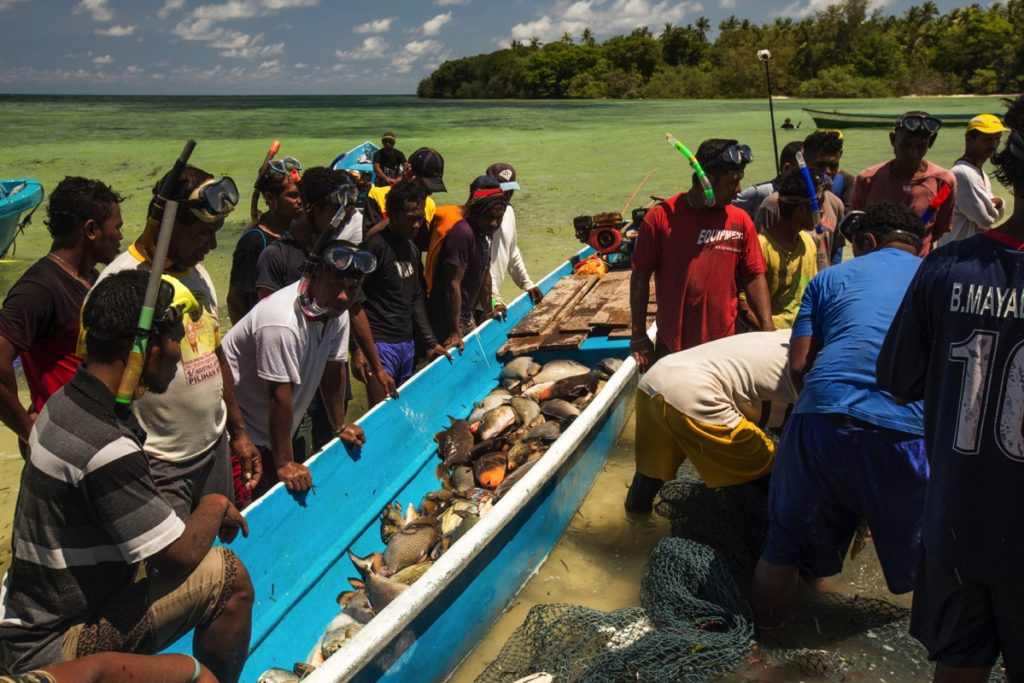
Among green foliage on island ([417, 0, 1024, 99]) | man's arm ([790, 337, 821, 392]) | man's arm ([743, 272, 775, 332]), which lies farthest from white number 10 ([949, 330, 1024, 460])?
green foliage on island ([417, 0, 1024, 99])

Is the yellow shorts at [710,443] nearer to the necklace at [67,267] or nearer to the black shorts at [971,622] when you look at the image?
the black shorts at [971,622]

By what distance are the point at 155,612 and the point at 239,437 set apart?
1.29 metres

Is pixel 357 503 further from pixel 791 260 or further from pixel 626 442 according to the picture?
pixel 791 260

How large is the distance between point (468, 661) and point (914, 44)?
8930 centimetres

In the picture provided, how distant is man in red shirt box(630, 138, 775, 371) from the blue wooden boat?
785mm

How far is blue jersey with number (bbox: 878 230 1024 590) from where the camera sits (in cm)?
207

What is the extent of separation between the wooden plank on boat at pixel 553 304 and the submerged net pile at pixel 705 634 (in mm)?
3223

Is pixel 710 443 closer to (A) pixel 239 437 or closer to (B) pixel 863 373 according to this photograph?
(B) pixel 863 373

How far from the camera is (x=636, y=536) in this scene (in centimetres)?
489

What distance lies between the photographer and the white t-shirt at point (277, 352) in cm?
389

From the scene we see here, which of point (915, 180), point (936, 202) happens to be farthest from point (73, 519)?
point (915, 180)

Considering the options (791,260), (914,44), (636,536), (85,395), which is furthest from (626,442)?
(914,44)

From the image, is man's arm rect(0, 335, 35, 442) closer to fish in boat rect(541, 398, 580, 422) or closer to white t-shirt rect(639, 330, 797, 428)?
white t-shirt rect(639, 330, 797, 428)

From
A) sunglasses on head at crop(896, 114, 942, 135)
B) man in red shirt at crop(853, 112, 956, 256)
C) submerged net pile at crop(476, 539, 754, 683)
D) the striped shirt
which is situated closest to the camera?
the striped shirt
